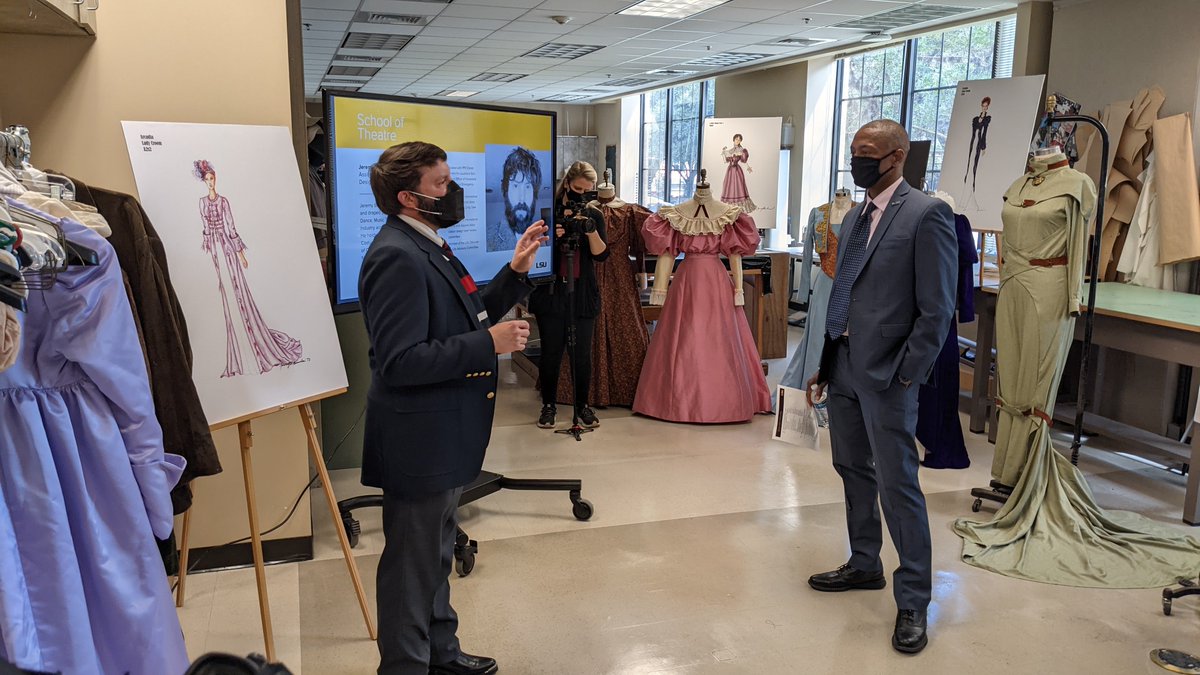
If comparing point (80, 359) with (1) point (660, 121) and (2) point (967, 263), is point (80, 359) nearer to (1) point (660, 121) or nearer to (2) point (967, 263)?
(2) point (967, 263)

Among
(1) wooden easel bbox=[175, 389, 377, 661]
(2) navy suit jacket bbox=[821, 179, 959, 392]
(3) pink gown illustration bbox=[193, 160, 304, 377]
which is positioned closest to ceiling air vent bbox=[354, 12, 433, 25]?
(3) pink gown illustration bbox=[193, 160, 304, 377]

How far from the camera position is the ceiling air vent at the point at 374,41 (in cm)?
920

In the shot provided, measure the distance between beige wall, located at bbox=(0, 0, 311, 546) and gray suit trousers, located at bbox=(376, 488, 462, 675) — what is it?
1244 mm

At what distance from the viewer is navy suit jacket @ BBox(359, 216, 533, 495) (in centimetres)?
206

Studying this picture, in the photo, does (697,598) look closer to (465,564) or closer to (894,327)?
(465,564)

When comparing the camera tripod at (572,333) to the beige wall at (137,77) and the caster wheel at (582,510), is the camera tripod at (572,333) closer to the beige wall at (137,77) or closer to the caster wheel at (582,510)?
the caster wheel at (582,510)

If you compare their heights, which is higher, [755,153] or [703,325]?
[755,153]

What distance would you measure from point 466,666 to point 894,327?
152 cm

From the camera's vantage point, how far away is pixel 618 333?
224 inches

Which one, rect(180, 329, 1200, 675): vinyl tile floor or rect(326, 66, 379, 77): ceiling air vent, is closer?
rect(180, 329, 1200, 675): vinyl tile floor

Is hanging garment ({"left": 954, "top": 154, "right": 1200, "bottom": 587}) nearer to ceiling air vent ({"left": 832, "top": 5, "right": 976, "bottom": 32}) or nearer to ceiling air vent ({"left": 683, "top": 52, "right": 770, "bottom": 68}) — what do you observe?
ceiling air vent ({"left": 832, "top": 5, "right": 976, "bottom": 32})

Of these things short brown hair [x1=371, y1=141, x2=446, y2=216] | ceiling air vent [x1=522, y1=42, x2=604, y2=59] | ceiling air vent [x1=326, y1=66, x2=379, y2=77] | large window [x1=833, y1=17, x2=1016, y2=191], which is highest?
ceiling air vent [x1=522, y1=42, x2=604, y2=59]

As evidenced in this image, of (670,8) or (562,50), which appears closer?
(670,8)

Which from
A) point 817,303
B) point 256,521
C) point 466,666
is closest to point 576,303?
point 817,303
